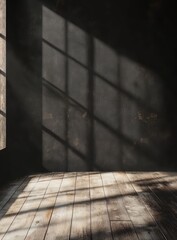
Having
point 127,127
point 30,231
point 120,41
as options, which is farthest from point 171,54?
point 30,231

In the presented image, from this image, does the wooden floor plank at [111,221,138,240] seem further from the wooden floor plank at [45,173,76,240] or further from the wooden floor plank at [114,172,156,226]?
the wooden floor plank at [45,173,76,240]

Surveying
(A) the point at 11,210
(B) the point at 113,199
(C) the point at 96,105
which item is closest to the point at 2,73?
(C) the point at 96,105

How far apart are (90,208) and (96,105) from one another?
8.21ft

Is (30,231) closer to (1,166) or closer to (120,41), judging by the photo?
(1,166)

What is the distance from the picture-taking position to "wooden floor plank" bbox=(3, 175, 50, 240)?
2658mm

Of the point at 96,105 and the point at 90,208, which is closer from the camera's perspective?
the point at 90,208

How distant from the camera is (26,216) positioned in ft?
10.3

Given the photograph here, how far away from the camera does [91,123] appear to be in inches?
220

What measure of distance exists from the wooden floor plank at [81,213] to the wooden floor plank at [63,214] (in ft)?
0.16

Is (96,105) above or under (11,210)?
above

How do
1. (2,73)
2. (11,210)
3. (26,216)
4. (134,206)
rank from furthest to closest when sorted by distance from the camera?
1. (2,73)
2. (134,206)
3. (11,210)
4. (26,216)

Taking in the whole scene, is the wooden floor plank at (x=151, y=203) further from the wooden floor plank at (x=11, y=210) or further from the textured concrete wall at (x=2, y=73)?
the textured concrete wall at (x=2, y=73)

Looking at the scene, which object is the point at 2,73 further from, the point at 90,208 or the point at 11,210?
the point at 90,208

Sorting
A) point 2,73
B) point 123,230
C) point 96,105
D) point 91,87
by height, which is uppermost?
point 2,73
